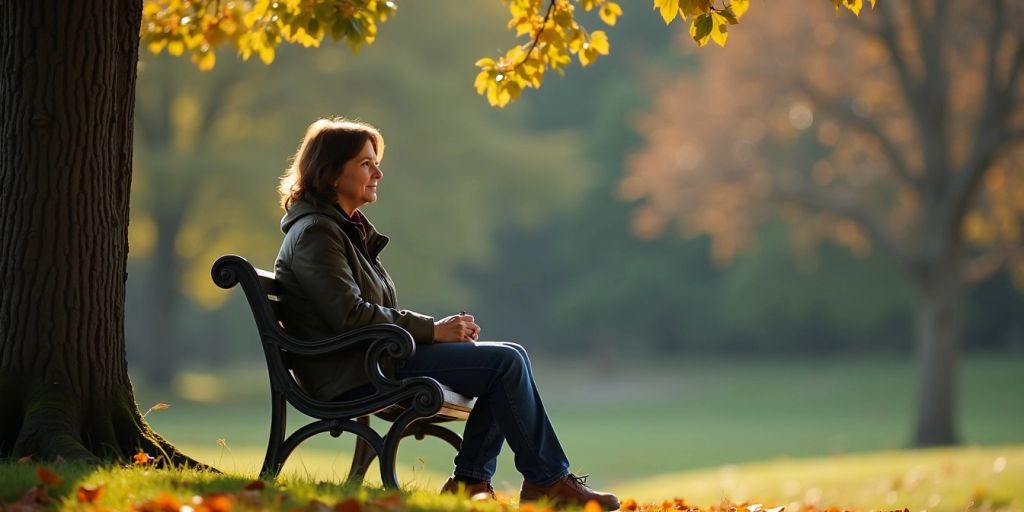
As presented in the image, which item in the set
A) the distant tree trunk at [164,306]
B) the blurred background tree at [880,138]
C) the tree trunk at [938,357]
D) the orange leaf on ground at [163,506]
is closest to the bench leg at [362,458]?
the orange leaf on ground at [163,506]

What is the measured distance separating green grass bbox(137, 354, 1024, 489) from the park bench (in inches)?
16.7

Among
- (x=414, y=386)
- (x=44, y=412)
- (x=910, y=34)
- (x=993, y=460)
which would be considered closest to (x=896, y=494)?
(x=993, y=460)

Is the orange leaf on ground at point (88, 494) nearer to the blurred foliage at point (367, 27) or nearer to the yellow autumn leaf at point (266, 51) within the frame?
the blurred foliage at point (367, 27)

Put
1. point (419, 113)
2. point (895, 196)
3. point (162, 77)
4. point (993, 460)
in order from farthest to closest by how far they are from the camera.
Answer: point (895, 196) < point (419, 113) < point (162, 77) < point (993, 460)

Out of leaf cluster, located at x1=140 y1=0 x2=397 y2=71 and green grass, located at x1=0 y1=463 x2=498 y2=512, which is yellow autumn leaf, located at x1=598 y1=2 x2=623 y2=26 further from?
green grass, located at x1=0 y1=463 x2=498 y2=512

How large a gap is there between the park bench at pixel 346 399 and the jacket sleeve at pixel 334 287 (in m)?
0.09

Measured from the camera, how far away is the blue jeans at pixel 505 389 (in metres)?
4.80

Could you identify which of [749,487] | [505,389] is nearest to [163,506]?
[505,389]

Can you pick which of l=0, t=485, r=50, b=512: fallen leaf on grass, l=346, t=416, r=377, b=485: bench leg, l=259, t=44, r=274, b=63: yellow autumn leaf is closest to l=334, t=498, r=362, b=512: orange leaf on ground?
l=0, t=485, r=50, b=512: fallen leaf on grass

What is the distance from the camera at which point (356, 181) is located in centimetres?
518

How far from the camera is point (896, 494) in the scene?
9.53 m

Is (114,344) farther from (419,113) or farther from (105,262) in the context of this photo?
(419,113)

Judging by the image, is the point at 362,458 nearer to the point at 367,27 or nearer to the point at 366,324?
the point at 366,324

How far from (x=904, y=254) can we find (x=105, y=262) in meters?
15.4
